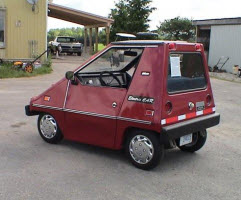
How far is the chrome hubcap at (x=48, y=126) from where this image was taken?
20.2 ft

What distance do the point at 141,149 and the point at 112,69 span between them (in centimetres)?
169

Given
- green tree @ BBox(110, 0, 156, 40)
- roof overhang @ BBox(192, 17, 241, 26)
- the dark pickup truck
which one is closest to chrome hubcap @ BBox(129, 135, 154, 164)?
roof overhang @ BBox(192, 17, 241, 26)

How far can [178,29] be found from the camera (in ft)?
131

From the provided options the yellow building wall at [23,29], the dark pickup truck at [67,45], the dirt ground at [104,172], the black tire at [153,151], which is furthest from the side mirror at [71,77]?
the dark pickup truck at [67,45]

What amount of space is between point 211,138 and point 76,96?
110 inches

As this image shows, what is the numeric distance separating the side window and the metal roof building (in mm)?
18536

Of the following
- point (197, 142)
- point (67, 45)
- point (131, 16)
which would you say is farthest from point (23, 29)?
point (131, 16)

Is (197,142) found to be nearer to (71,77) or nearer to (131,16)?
(71,77)

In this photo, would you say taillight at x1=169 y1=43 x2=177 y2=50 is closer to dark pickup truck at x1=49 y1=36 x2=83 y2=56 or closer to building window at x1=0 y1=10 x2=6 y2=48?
building window at x1=0 y1=10 x2=6 y2=48

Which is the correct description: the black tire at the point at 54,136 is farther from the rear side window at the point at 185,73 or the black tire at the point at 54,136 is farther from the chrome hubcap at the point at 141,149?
the rear side window at the point at 185,73

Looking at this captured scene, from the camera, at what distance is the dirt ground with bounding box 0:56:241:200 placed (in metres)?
4.41

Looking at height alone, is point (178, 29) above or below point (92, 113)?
above

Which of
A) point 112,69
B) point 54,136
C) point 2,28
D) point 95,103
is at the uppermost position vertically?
point 2,28

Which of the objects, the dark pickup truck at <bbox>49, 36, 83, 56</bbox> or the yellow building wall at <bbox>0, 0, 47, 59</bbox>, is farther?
the dark pickup truck at <bbox>49, 36, 83, 56</bbox>
